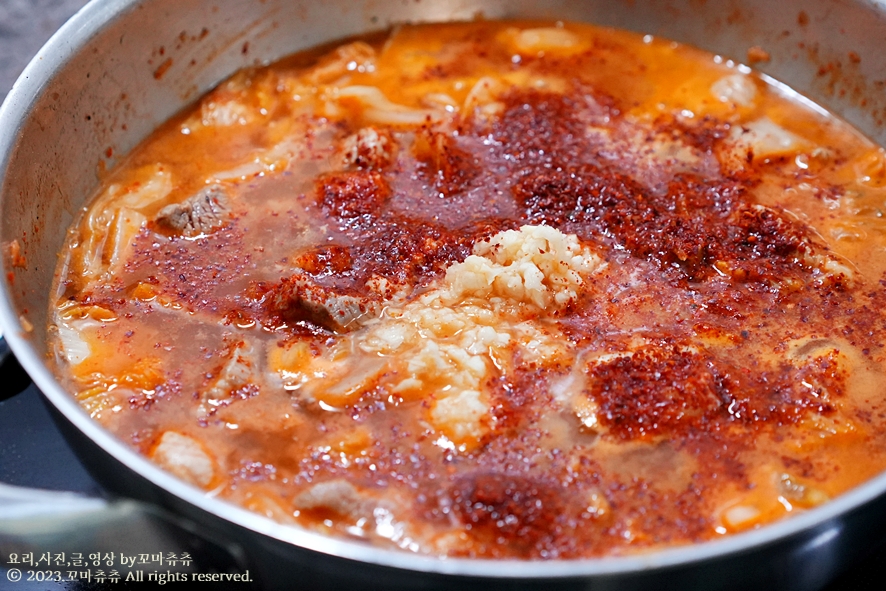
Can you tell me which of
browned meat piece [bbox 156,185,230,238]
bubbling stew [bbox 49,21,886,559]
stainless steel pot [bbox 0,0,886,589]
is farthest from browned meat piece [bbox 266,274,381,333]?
stainless steel pot [bbox 0,0,886,589]

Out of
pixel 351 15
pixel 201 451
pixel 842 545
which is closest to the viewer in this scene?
pixel 842 545

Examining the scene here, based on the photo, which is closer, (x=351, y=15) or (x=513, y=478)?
(x=513, y=478)

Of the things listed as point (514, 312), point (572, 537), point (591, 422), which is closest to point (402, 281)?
point (514, 312)

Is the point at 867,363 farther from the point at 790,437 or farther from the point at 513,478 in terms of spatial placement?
the point at 513,478

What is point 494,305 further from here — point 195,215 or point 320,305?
point 195,215

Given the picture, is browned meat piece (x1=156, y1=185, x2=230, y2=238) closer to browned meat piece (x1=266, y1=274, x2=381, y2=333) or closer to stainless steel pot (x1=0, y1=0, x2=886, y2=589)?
stainless steel pot (x1=0, y1=0, x2=886, y2=589)

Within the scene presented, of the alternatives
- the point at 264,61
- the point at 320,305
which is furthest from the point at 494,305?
the point at 264,61
